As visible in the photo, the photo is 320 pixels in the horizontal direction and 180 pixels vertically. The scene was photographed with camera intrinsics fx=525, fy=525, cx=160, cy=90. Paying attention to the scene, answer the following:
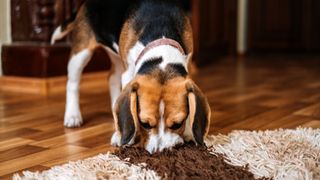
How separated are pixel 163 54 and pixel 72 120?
915 mm

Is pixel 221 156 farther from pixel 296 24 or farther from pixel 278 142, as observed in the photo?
pixel 296 24

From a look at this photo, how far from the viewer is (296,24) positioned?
7625 mm

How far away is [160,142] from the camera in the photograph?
76.8 inches

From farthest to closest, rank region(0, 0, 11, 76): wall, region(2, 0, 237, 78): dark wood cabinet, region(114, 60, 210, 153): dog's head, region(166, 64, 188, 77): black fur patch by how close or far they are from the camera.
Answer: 1. region(0, 0, 11, 76): wall
2. region(2, 0, 237, 78): dark wood cabinet
3. region(166, 64, 188, 77): black fur patch
4. region(114, 60, 210, 153): dog's head

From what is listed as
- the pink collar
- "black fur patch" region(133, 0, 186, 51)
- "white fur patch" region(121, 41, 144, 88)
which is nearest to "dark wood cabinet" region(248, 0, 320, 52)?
"black fur patch" region(133, 0, 186, 51)

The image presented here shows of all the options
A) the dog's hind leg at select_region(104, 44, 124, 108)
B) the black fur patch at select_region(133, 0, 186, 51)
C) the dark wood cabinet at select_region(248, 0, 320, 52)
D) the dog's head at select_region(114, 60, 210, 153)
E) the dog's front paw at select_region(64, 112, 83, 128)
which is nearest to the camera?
the dog's head at select_region(114, 60, 210, 153)

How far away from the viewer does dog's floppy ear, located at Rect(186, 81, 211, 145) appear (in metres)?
1.92

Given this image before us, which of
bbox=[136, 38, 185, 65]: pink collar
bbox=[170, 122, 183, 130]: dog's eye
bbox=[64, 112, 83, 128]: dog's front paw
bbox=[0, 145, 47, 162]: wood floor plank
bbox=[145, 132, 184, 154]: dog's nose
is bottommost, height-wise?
bbox=[64, 112, 83, 128]: dog's front paw

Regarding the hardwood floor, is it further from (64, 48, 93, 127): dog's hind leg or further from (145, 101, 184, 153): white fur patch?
(145, 101, 184, 153): white fur patch

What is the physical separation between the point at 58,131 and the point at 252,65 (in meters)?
4.01

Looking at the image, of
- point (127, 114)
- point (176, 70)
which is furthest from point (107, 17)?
point (127, 114)

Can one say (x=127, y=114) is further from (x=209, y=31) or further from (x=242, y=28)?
(x=242, y=28)

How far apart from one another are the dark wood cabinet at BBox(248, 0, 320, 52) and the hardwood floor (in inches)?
100

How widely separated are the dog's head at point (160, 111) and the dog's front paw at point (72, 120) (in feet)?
2.80
